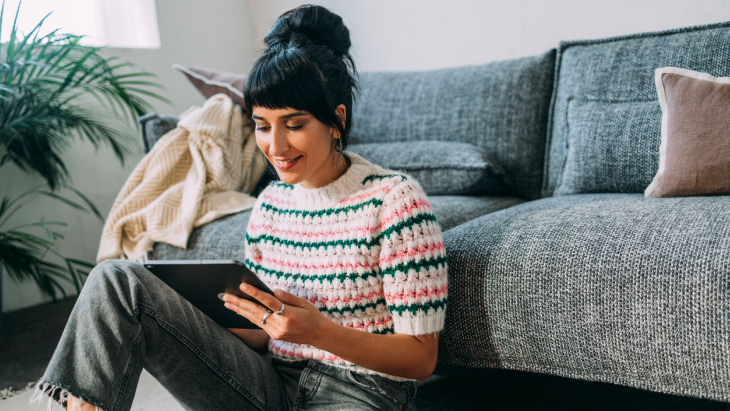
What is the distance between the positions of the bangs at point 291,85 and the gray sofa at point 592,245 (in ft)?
1.19

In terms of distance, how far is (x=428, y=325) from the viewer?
747 mm

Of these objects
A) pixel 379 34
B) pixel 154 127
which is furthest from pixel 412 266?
pixel 379 34

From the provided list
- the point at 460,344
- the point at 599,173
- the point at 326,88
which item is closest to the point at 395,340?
the point at 460,344

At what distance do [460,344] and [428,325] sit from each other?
19cm

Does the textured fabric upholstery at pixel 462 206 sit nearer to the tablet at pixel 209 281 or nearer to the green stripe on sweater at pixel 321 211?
the green stripe on sweater at pixel 321 211

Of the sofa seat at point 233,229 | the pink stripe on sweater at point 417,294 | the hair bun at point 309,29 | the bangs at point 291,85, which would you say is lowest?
the sofa seat at point 233,229

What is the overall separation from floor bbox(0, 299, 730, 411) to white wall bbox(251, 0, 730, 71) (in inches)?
42.0

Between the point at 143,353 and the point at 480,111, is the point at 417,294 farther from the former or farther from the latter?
the point at 480,111

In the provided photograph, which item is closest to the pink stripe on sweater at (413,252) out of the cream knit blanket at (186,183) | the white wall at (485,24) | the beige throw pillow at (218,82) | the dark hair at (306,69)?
the dark hair at (306,69)

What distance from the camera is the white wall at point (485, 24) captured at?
5.22 ft

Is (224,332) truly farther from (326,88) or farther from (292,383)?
(326,88)

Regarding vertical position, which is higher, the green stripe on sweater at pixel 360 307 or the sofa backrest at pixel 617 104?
the sofa backrest at pixel 617 104

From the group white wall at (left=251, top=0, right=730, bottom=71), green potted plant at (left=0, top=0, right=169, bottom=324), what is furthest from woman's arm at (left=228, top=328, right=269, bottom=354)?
white wall at (left=251, top=0, right=730, bottom=71)

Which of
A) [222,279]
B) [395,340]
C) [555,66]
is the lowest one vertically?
[395,340]
